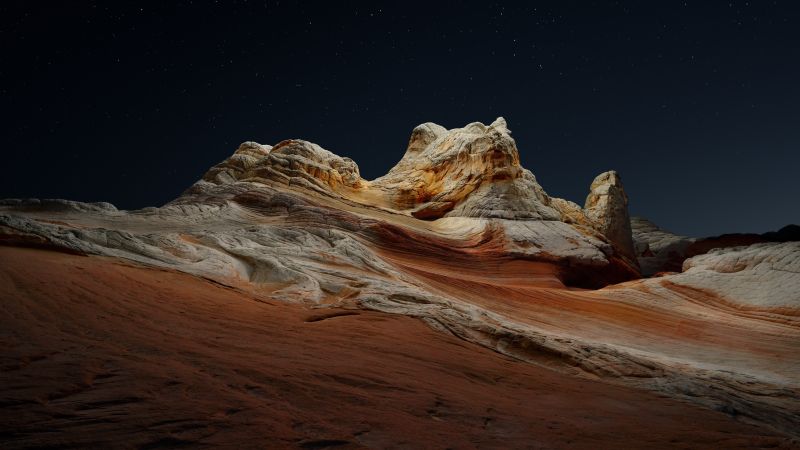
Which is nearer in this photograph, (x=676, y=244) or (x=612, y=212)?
(x=612, y=212)

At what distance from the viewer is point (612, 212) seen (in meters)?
30.1

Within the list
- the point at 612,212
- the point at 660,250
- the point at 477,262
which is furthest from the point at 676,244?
the point at 477,262

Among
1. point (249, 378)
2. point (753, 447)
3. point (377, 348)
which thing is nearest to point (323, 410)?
point (249, 378)

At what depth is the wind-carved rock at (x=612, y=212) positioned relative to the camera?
2936 cm

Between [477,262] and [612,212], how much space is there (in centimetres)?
1559

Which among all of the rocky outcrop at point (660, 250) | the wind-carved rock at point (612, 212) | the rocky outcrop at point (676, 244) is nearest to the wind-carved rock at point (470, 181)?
the wind-carved rock at point (612, 212)

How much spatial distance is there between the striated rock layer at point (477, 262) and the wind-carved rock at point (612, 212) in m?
0.14

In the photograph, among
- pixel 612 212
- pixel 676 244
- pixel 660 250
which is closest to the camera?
pixel 612 212

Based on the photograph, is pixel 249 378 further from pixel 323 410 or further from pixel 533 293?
pixel 533 293

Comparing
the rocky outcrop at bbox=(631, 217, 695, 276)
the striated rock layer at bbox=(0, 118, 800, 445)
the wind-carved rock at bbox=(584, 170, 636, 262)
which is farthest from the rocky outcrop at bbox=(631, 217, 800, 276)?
the striated rock layer at bbox=(0, 118, 800, 445)

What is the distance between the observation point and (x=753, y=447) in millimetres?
4324

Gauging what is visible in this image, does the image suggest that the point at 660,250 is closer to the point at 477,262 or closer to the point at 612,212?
the point at 612,212

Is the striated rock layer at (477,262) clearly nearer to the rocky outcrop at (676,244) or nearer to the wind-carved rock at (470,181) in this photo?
the wind-carved rock at (470,181)

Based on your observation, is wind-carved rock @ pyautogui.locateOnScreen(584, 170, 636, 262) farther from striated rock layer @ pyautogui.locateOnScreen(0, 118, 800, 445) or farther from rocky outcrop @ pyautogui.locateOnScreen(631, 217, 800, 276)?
rocky outcrop @ pyautogui.locateOnScreen(631, 217, 800, 276)
